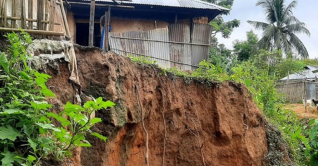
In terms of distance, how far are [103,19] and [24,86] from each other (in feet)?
26.5

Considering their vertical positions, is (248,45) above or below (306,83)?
above

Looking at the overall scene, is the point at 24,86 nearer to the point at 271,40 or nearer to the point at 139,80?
the point at 139,80

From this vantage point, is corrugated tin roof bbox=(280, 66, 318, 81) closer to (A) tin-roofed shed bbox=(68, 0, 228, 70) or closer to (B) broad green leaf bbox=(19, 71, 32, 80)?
(A) tin-roofed shed bbox=(68, 0, 228, 70)

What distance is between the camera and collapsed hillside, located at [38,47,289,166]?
248 inches

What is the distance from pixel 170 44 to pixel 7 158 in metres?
9.00

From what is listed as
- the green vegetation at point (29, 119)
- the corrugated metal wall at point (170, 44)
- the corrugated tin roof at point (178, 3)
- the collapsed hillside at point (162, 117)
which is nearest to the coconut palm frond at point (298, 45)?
the corrugated tin roof at point (178, 3)

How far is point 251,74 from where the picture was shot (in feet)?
41.0

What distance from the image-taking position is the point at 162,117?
8.11 metres

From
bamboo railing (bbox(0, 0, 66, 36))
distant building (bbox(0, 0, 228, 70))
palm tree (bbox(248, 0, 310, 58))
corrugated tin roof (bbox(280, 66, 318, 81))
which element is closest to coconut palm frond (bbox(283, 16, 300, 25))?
palm tree (bbox(248, 0, 310, 58))

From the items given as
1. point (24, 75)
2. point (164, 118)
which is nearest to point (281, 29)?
point (164, 118)

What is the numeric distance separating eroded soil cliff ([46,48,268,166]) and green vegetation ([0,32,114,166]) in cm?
104

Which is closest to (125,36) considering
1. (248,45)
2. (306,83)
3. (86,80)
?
(86,80)

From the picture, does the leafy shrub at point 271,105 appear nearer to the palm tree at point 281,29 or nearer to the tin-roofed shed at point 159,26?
the tin-roofed shed at point 159,26

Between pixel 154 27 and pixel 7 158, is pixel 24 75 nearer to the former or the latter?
pixel 7 158
